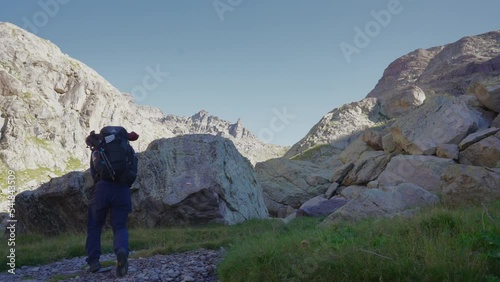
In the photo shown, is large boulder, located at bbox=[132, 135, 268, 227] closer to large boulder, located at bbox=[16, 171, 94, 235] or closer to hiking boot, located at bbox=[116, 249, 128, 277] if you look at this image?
large boulder, located at bbox=[16, 171, 94, 235]

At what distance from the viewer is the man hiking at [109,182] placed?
9109 mm

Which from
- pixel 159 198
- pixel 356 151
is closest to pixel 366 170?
pixel 356 151

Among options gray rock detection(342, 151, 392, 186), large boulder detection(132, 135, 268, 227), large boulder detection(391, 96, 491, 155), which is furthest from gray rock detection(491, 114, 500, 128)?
large boulder detection(132, 135, 268, 227)

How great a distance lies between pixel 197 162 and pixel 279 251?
1584 cm

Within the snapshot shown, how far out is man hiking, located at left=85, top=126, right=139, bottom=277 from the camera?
911 cm

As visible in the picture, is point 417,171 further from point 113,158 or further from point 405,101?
point 405,101

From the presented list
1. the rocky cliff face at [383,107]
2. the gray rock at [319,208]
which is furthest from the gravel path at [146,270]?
the rocky cliff face at [383,107]

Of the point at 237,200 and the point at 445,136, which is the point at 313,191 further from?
the point at 237,200

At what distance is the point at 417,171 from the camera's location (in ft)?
79.9

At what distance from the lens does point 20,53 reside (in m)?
183

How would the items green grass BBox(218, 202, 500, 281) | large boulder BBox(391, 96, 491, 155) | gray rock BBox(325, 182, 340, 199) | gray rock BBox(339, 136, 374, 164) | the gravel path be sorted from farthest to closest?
gray rock BBox(339, 136, 374, 164) < gray rock BBox(325, 182, 340, 199) < large boulder BBox(391, 96, 491, 155) < the gravel path < green grass BBox(218, 202, 500, 281)

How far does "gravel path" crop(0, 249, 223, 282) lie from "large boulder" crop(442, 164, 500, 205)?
9318mm

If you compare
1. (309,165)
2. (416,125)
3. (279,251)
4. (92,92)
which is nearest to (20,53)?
(92,92)

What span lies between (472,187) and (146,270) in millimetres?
11976
